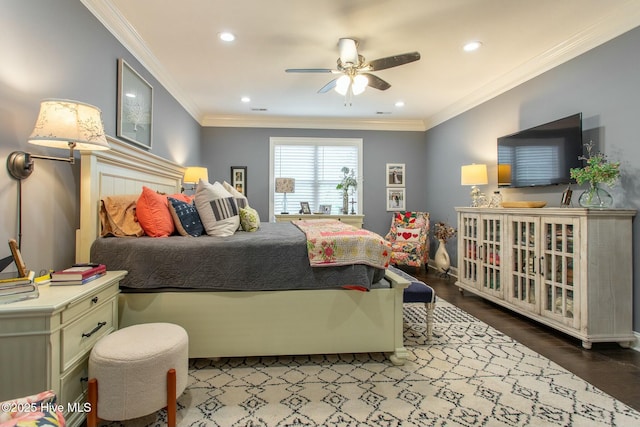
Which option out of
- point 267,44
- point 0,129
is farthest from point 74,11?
point 267,44

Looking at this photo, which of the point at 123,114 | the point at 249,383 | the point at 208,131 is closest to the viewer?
the point at 249,383

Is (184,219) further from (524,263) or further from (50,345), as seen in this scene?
(524,263)

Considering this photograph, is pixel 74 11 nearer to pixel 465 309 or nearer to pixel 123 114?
pixel 123 114

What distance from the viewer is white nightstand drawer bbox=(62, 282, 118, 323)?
136 centimetres

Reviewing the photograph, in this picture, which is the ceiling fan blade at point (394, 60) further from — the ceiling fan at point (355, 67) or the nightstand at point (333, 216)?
the nightstand at point (333, 216)

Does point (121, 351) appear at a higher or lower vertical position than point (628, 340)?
higher

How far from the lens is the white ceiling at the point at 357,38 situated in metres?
2.41

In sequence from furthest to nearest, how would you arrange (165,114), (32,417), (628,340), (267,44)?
(165,114) < (267,44) < (628,340) < (32,417)

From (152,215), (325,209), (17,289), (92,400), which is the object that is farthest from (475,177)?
(17,289)

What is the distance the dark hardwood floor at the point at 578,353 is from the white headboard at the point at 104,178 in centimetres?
324

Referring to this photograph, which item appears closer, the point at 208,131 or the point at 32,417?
the point at 32,417

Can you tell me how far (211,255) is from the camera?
202 cm

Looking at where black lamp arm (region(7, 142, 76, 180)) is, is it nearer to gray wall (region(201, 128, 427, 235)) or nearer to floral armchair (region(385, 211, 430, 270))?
gray wall (region(201, 128, 427, 235))

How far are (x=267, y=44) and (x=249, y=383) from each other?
9.20 ft
